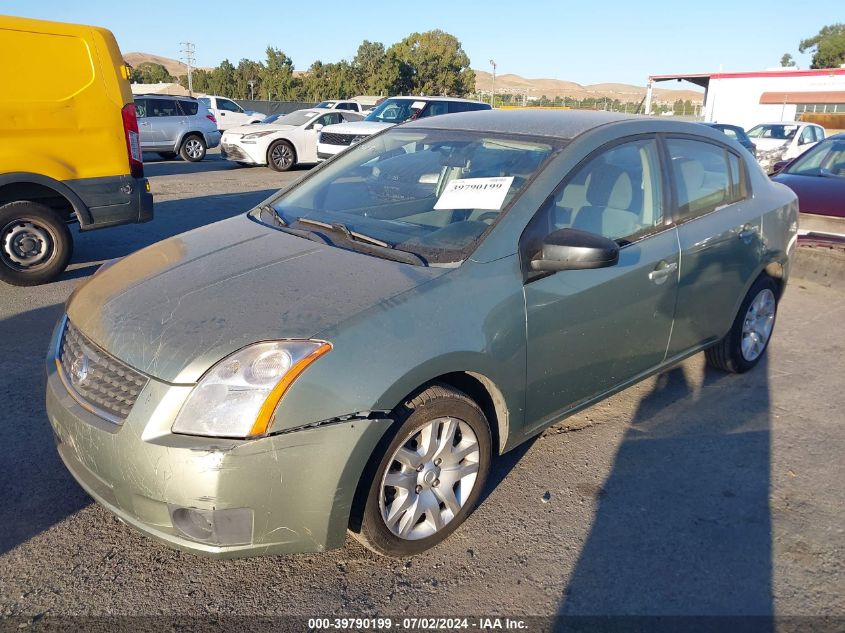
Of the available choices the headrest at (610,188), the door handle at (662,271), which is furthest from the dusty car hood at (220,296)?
the door handle at (662,271)

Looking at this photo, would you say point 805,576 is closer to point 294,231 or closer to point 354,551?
point 354,551

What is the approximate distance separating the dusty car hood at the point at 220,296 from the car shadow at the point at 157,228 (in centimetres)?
404

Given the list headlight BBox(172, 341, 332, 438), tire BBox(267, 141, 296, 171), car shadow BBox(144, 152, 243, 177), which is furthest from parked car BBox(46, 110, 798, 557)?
car shadow BBox(144, 152, 243, 177)

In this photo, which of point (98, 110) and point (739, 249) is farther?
point (98, 110)

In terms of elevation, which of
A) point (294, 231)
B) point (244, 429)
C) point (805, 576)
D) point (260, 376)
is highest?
point (294, 231)

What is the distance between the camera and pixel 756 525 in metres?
2.94

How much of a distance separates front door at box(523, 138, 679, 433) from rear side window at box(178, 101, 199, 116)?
671 inches

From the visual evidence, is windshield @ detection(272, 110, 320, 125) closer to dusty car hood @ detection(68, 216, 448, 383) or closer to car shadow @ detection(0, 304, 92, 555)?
car shadow @ detection(0, 304, 92, 555)

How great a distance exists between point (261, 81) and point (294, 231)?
71.1 m

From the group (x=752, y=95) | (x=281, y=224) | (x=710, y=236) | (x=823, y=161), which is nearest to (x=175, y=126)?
(x=823, y=161)

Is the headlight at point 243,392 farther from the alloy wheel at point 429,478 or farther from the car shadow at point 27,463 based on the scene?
the car shadow at point 27,463

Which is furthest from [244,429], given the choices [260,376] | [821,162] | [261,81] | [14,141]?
[261,81]

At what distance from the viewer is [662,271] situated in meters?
3.40

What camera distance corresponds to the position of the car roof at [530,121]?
336 cm
